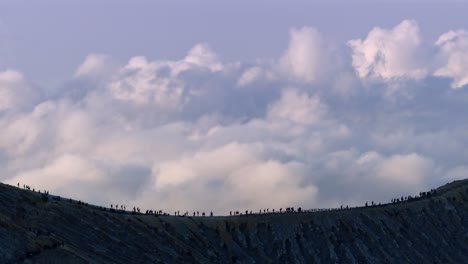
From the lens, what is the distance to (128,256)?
194 metres

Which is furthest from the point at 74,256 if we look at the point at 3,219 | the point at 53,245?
the point at 3,219

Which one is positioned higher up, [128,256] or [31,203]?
[31,203]

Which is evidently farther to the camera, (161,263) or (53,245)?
(161,263)

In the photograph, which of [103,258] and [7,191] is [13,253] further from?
[7,191]

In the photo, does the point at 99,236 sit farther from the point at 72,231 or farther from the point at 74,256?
the point at 74,256

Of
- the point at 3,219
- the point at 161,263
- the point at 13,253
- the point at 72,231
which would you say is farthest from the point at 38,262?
the point at 161,263

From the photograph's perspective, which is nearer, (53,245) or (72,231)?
(53,245)

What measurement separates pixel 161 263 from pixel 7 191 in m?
37.5

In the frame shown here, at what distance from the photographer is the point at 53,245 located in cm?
17100

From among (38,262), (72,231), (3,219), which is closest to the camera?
(38,262)

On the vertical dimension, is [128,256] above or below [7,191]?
below

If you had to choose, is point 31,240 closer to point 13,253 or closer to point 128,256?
point 13,253

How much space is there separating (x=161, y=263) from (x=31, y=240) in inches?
1481

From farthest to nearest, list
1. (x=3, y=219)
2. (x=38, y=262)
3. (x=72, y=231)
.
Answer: (x=72, y=231) → (x=3, y=219) → (x=38, y=262)
